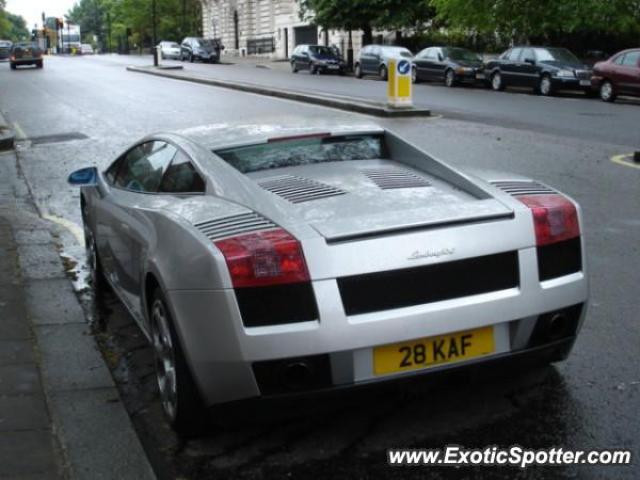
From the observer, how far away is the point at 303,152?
453 cm

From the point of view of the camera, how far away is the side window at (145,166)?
4.58m

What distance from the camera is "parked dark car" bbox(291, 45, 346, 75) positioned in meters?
40.9

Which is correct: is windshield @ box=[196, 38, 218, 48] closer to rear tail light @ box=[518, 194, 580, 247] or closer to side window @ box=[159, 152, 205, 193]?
side window @ box=[159, 152, 205, 193]

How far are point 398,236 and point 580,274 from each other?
94 centimetres

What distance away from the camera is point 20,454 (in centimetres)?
338

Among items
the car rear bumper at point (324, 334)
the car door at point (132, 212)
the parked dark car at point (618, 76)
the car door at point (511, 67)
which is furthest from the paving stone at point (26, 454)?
the car door at point (511, 67)

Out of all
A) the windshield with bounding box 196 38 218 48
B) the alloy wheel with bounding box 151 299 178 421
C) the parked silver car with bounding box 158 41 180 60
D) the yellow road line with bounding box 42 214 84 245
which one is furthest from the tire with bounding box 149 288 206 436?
the parked silver car with bounding box 158 41 180 60

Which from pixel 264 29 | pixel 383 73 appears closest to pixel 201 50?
pixel 264 29

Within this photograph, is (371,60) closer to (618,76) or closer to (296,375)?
(618,76)

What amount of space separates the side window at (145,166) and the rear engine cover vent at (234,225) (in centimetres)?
108

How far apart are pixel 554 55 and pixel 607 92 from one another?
11.8 feet

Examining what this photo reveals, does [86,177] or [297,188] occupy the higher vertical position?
[297,188]

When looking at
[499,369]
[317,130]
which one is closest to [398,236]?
[499,369]

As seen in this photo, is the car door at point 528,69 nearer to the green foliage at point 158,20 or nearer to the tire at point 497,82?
the tire at point 497,82
